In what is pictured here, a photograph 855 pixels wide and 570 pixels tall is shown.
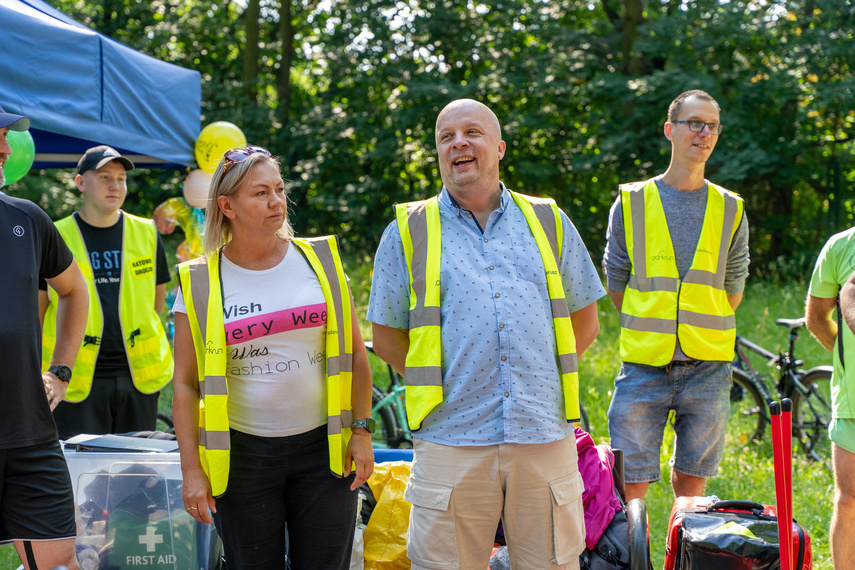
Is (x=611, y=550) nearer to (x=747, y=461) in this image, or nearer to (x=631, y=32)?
(x=747, y=461)

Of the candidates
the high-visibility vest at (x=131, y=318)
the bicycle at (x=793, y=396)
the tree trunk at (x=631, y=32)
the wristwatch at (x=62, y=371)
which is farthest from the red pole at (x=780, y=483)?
the tree trunk at (x=631, y=32)

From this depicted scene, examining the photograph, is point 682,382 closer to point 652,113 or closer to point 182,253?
point 182,253

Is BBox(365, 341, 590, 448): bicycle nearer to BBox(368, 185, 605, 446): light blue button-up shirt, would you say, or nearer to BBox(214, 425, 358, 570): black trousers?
BBox(214, 425, 358, 570): black trousers

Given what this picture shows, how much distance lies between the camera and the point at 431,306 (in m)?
2.47

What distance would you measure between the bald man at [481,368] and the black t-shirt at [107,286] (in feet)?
6.85

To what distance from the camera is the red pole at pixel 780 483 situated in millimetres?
2043

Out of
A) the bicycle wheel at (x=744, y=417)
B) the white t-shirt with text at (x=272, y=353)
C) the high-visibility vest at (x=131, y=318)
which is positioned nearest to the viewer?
the white t-shirt with text at (x=272, y=353)

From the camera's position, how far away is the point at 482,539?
247 centimetres

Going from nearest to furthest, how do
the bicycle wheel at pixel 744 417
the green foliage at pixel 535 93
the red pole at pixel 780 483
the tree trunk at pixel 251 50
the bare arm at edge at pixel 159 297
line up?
the red pole at pixel 780 483
the bare arm at edge at pixel 159 297
the bicycle wheel at pixel 744 417
the green foliage at pixel 535 93
the tree trunk at pixel 251 50

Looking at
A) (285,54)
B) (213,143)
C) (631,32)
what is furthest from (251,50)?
(213,143)

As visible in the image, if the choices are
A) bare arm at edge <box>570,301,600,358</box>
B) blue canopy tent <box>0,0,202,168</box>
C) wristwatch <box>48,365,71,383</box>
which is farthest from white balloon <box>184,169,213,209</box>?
bare arm at edge <box>570,301,600,358</box>

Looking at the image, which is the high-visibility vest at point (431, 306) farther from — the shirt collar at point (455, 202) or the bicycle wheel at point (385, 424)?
the bicycle wheel at point (385, 424)

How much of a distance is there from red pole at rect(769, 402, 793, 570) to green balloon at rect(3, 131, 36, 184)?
343 cm

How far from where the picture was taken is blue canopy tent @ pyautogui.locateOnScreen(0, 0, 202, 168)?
10.8 ft
